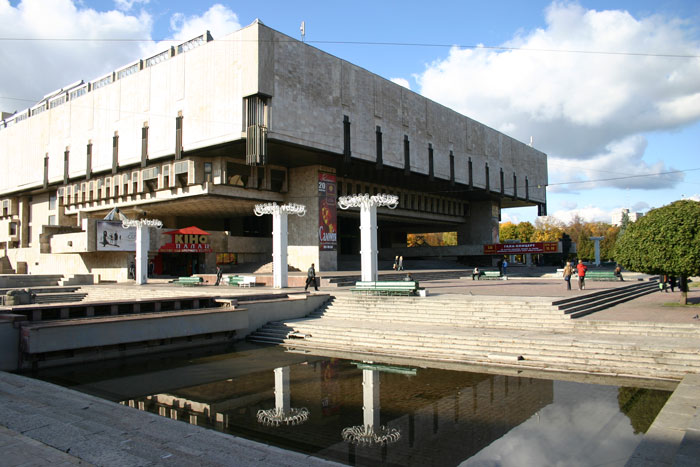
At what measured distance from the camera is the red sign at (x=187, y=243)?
35875 millimetres

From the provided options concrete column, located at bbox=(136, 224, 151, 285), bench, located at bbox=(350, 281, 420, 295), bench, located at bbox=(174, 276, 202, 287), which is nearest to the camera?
bench, located at bbox=(350, 281, 420, 295)

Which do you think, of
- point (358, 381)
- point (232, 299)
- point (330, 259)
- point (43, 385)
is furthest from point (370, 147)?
point (43, 385)

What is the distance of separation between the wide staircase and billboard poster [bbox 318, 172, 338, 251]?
633 inches

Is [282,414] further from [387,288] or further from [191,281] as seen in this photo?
[191,281]

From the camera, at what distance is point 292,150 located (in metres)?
31.9

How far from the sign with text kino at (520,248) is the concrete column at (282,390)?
43.5 m

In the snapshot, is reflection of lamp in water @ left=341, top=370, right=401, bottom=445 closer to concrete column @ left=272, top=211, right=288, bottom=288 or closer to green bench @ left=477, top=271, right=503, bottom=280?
concrete column @ left=272, top=211, right=288, bottom=288

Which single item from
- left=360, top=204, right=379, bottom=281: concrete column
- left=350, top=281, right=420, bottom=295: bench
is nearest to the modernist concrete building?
left=360, top=204, right=379, bottom=281: concrete column

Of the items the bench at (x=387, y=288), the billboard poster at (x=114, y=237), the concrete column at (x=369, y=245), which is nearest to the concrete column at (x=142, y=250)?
the billboard poster at (x=114, y=237)

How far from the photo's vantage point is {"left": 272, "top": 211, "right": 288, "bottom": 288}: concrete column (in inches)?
878

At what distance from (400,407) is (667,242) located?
11.6 metres

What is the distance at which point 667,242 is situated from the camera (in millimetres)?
15188

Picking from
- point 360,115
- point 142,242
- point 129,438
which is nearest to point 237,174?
point 142,242

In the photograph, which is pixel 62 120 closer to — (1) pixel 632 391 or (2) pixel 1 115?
(2) pixel 1 115
